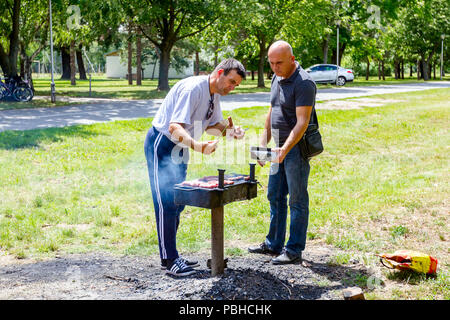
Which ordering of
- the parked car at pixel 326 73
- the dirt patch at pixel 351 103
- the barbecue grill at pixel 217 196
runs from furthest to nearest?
1. the parked car at pixel 326 73
2. the dirt patch at pixel 351 103
3. the barbecue grill at pixel 217 196

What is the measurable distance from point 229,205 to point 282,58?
3.43m

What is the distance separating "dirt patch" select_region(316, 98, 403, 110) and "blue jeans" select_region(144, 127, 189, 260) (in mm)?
14038

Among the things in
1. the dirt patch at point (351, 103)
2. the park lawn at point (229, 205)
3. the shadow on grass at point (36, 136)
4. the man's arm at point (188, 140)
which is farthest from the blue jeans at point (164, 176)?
the dirt patch at point (351, 103)

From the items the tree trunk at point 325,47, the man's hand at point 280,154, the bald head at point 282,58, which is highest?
the tree trunk at point 325,47

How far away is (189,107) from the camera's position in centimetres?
429

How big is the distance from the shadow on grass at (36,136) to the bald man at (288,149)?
7173 mm

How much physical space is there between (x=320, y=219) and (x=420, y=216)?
1.34 meters

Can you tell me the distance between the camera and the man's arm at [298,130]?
4684 millimetres

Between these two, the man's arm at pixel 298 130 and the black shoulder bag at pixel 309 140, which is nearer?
the man's arm at pixel 298 130

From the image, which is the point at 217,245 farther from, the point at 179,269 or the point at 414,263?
the point at 414,263

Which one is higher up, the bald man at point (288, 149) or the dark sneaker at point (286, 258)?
the bald man at point (288, 149)

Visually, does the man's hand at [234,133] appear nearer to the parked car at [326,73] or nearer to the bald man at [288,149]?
the bald man at [288,149]
